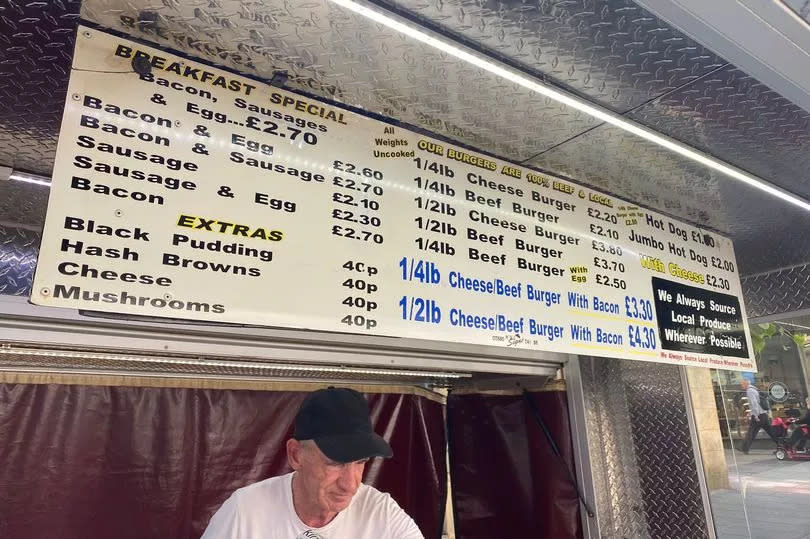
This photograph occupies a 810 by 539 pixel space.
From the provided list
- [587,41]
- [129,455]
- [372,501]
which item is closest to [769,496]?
[372,501]

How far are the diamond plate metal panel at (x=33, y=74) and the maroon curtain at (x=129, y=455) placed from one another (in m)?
1.15

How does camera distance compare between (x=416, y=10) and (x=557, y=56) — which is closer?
(x=416, y=10)

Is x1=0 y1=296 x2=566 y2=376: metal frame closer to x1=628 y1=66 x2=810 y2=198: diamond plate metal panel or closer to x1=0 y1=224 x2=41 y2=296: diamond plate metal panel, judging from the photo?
x1=0 y1=224 x2=41 y2=296: diamond plate metal panel

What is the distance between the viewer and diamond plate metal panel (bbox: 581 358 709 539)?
321 cm

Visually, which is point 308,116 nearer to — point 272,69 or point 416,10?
point 272,69

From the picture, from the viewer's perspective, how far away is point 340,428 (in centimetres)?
177

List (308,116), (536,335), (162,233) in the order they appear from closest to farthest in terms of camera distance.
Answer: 1. (162,233)
2. (308,116)
3. (536,335)

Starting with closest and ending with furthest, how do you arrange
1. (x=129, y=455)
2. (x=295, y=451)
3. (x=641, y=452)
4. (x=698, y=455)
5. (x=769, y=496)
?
(x=295, y=451) < (x=129, y=455) < (x=698, y=455) < (x=641, y=452) < (x=769, y=496)

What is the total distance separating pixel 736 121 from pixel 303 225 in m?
1.89

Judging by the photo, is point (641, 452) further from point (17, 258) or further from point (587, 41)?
point (17, 258)

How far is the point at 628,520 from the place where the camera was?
10.8 ft

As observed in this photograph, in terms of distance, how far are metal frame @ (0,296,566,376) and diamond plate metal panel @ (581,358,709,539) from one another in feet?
2.15

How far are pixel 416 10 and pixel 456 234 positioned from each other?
2.91ft

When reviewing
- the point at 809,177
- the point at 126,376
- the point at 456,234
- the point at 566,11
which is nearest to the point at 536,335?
the point at 456,234
